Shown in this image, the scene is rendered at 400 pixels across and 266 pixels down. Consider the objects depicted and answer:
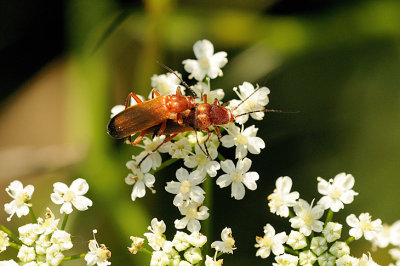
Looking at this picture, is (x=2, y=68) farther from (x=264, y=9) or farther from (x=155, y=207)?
(x=264, y=9)

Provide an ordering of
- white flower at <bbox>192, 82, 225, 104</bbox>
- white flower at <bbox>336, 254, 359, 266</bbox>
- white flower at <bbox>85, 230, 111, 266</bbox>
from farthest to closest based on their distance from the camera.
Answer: white flower at <bbox>192, 82, 225, 104</bbox>
white flower at <bbox>85, 230, 111, 266</bbox>
white flower at <bbox>336, 254, 359, 266</bbox>

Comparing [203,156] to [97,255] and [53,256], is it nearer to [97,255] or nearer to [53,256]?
[97,255]

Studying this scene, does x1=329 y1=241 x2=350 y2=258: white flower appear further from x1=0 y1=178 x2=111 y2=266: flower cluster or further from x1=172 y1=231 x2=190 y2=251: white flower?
x1=0 y1=178 x2=111 y2=266: flower cluster

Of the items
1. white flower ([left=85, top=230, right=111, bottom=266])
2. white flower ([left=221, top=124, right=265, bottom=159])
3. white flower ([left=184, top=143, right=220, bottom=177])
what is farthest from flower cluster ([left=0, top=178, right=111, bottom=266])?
white flower ([left=221, top=124, right=265, bottom=159])

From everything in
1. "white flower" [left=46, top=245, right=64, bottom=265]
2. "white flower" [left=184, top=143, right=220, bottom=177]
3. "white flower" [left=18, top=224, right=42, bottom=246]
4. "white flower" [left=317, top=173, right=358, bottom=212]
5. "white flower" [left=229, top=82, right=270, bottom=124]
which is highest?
"white flower" [left=229, top=82, right=270, bottom=124]

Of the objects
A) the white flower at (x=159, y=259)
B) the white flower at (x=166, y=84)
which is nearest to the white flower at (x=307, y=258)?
the white flower at (x=159, y=259)

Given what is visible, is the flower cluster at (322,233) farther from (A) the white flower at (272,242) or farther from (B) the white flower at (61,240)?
(B) the white flower at (61,240)

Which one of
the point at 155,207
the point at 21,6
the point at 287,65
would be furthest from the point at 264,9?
the point at 21,6

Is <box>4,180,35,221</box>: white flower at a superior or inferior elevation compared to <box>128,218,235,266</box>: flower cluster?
superior
